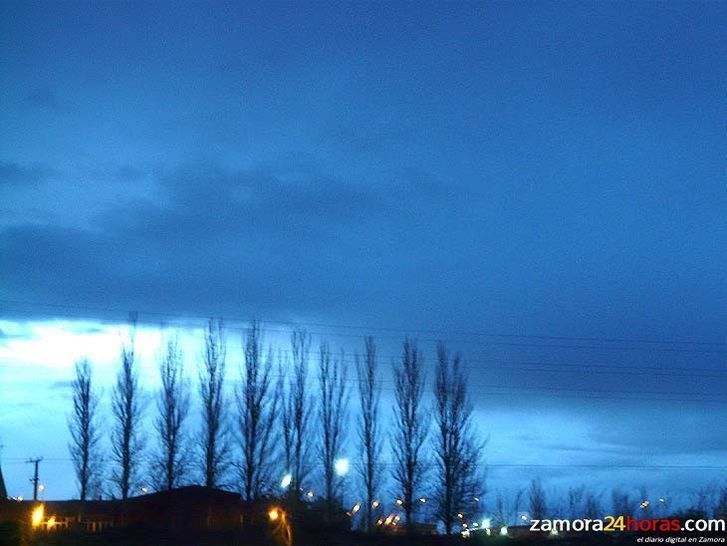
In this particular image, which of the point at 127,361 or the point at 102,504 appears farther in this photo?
the point at 127,361

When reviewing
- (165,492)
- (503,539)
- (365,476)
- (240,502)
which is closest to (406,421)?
(365,476)

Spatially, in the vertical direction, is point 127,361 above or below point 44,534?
above

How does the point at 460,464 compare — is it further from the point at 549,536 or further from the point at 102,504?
the point at 102,504

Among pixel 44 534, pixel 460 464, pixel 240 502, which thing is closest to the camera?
pixel 44 534

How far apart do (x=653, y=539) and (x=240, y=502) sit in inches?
913

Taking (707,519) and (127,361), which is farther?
(127,361)

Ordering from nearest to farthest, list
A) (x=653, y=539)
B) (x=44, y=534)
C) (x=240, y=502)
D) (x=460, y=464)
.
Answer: (x=44, y=534) < (x=653, y=539) < (x=240, y=502) < (x=460, y=464)

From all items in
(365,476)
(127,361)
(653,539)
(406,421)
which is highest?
(127,361)

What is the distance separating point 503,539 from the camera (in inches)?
1423

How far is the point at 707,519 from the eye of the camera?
3653cm

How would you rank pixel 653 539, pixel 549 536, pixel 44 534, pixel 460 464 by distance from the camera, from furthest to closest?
1. pixel 460 464
2. pixel 549 536
3. pixel 653 539
4. pixel 44 534

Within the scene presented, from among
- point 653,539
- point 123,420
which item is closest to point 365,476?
point 123,420

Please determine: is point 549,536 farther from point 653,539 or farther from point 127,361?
point 127,361

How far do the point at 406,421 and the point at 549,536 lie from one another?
60.7 feet
